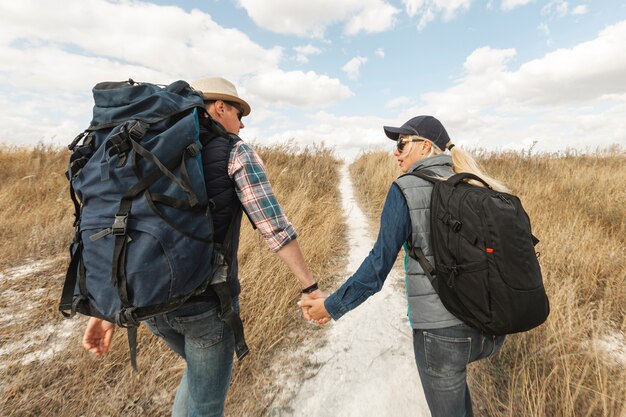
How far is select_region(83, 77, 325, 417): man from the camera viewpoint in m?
1.08

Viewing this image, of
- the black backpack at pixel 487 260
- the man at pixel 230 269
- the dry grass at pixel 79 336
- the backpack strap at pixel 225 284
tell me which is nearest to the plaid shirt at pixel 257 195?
the man at pixel 230 269

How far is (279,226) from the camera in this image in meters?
1.15

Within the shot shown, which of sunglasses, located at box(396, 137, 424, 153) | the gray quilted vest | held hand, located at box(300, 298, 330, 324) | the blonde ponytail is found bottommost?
held hand, located at box(300, 298, 330, 324)

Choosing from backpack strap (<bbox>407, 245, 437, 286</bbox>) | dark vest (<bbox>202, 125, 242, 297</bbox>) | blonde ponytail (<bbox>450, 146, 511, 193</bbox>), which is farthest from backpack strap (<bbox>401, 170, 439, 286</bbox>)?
dark vest (<bbox>202, 125, 242, 297</bbox>)

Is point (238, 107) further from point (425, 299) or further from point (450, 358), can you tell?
point (450, 358)

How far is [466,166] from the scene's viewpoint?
1.30 metres

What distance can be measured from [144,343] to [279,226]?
6.21 ft

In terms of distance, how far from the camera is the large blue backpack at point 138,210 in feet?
2.90

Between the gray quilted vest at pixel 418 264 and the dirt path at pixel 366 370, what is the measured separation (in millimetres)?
1068

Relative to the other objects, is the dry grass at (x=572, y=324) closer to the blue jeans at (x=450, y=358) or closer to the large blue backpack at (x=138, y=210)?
the blue jeans at (x=450, y=358)

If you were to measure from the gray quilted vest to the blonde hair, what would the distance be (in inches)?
3.9

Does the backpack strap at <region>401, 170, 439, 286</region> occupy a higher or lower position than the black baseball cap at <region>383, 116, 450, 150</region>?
lower

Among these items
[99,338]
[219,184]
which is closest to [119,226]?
[219,184]

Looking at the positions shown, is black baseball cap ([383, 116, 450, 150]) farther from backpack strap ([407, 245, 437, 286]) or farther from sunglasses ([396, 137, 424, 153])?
backpack strap ([407, 245, 437, 286])
